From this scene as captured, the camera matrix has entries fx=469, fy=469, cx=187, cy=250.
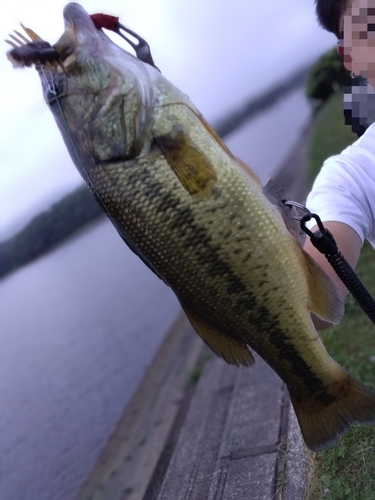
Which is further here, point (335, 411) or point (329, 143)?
point (329, 143)

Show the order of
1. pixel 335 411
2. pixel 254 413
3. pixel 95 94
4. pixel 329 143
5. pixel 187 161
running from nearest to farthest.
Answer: pixel 187 161 < pixel 95 94 < pixel 335 411 < pixel 254 413 < pixel 329 143

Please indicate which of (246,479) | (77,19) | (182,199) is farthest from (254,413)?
(77,19)

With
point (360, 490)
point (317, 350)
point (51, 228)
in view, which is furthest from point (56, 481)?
point (51, 228)

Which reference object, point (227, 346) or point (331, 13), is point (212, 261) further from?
point (331, 13)

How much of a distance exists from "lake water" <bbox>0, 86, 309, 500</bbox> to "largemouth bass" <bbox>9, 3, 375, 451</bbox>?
0.80 ft

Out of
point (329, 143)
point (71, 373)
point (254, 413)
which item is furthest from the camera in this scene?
point (329, 143)

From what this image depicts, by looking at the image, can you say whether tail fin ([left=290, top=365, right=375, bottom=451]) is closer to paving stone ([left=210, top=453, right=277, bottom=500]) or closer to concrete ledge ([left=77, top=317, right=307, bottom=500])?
concrete ledge ([left=77, top=317, right=307, bottom=500])

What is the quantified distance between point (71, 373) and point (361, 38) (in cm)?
1205

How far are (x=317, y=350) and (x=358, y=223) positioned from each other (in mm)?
545

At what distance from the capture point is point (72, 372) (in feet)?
41.3

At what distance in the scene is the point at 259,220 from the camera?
66.7 inches

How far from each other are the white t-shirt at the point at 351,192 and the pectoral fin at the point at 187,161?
0.56m

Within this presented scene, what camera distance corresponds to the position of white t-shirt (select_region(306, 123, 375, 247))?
75.4 inches

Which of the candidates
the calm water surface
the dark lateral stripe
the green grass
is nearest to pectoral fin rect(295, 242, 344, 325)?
the dark lateral stripe
